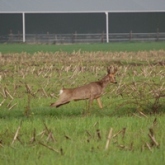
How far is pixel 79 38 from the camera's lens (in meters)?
56.2

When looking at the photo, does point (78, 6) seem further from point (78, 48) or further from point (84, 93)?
point (84, 93)

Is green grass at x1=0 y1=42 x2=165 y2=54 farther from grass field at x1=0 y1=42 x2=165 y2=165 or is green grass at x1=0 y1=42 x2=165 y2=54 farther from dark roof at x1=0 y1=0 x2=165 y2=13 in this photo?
grass field at x1=0 y1=42 x2=165 y2=165

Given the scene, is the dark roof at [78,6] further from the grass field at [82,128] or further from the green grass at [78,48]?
the grass field at [82,128]

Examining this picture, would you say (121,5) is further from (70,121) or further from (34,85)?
(70,121)

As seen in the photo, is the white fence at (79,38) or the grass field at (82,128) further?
the white fence at (79,38)

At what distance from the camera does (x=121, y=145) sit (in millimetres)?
8984

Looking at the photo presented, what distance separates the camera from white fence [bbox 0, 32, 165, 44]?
5497cm

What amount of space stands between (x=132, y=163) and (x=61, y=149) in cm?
111

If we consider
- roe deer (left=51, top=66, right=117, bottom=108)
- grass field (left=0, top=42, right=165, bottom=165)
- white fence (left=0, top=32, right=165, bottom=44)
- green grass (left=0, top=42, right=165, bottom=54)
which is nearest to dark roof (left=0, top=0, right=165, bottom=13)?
white fence (left=0, top=32, right=165, bottom=44)

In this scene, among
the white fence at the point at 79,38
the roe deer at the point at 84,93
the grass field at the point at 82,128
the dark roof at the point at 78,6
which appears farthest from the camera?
the white fence at the point at 79,38

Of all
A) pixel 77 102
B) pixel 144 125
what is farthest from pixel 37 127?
pixel 77 102

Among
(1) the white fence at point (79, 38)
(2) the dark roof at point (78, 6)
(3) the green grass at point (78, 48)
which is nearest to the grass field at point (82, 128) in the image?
(3) the green grass at point (78, 48)

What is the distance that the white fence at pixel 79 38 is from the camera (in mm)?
54969

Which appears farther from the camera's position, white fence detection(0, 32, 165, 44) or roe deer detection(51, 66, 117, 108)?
white fence detection(0, 32, 165, 44)
